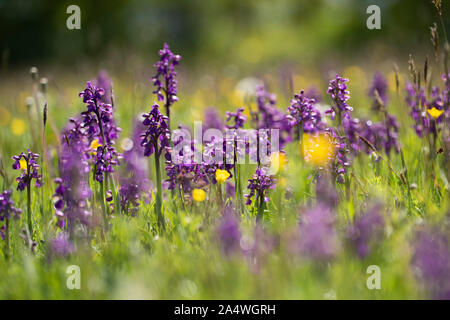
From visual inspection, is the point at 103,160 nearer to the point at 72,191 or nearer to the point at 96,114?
the point at 96,114

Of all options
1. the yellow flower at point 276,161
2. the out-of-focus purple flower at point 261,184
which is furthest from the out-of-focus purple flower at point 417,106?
the out-of-focus purple flower at point 261,184

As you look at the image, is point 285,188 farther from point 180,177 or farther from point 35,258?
point 35,258

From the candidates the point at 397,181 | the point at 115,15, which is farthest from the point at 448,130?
the point at 115,15

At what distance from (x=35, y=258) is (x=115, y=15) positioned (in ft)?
95.9

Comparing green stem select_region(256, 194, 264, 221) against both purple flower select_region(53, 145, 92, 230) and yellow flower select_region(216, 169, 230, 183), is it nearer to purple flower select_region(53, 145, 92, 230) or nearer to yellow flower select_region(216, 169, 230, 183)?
yellow flower select_region(216, 169, 230, 183)

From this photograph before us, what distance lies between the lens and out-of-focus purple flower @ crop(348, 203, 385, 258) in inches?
82.9

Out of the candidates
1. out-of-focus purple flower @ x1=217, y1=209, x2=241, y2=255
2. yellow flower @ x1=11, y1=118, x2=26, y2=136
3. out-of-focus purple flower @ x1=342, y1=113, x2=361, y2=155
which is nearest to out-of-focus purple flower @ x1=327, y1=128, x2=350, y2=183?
out-of-focus purple flower @ x1=342, y1=113, x2=361, y2=155

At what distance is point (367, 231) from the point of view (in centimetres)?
213

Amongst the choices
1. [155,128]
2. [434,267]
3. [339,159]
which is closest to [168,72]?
[155,128]

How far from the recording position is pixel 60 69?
1638cm

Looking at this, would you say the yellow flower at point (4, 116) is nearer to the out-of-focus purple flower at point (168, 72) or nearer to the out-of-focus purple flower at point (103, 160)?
the out-of-focus purple flower at point (168, 72)

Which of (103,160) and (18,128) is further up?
(18,128)

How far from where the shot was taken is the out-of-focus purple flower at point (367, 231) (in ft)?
6.91

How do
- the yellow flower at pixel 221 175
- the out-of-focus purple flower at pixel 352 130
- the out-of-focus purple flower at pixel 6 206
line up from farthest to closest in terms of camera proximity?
the out-of-focus purple flower at pixel 352 130 → the yellow flower at pixel 221 175 → the out-of-focus purple flower at pixel 6 206
